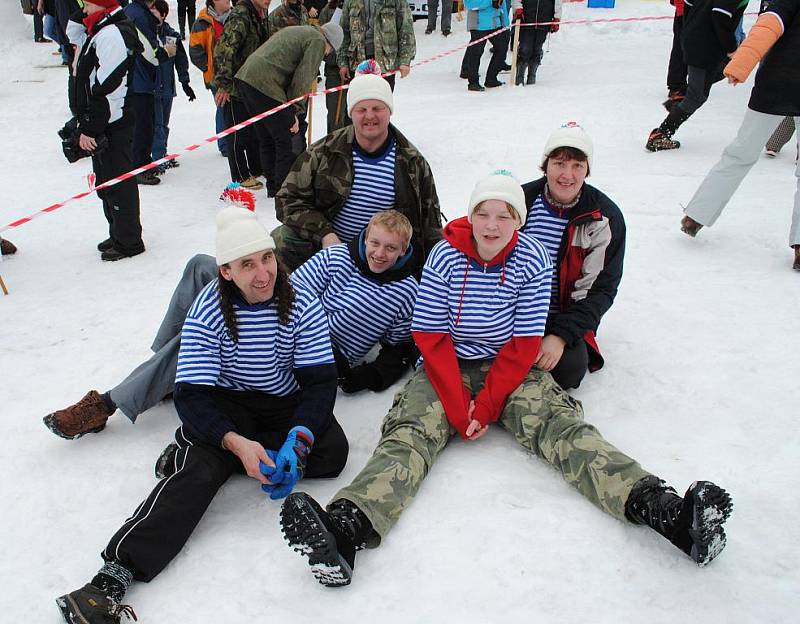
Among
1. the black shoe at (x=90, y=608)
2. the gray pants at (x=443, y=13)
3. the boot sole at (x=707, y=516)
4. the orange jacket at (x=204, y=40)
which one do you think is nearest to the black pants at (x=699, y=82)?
the orange jacket at (x=204, y=40)

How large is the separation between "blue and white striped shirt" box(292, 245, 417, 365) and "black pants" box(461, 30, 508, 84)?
7.88 metres

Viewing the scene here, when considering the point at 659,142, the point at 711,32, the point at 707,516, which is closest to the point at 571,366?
the point at 707,516

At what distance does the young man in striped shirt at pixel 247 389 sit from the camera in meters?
2.65

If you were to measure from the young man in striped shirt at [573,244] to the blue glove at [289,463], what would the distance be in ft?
3.84

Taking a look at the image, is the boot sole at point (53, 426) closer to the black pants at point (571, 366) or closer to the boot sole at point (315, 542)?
the boot sole at point (315, 542)

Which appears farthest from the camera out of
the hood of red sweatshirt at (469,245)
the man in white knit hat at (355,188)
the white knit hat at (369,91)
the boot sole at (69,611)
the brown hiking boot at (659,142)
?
the brown hiking boot at (659,142)

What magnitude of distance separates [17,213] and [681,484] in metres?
6.48

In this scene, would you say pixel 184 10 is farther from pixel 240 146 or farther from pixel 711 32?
pixel 711 32

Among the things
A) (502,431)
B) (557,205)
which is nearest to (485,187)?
(557,205)

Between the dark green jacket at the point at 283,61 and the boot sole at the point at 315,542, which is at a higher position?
the dark green jacket at the point at 283,61

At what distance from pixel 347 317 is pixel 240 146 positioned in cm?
423

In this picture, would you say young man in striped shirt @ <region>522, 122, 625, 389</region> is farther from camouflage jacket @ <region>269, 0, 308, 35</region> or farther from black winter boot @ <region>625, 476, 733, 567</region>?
camouflage jacket @ <region>269, 0, 308, 35</region>

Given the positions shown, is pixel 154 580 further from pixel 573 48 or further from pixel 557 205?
pixel 573 48

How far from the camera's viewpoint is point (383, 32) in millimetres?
7781
